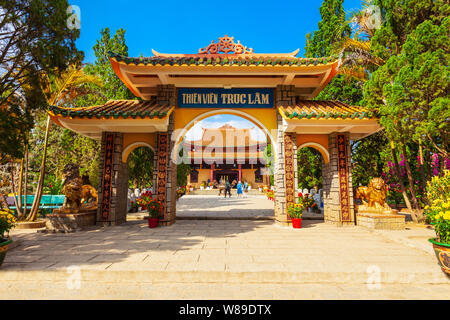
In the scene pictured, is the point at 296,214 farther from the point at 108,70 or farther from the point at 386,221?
the point at 108,70

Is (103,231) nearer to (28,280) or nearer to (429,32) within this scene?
(28,280)

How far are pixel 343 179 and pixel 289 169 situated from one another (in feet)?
5.92

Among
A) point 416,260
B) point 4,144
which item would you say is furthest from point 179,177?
point 416,260

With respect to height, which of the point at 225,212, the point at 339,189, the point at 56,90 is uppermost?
the point at 56,90

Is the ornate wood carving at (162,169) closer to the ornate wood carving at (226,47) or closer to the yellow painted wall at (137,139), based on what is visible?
the yellow painted wall at (137,139)

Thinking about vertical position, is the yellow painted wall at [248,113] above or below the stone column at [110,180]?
above

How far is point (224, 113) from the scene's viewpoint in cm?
748

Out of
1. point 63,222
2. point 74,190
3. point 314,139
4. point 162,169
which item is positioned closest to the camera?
point 63,222

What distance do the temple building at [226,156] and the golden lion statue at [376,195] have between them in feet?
70.8

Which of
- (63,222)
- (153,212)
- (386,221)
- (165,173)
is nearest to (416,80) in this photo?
(386,221)

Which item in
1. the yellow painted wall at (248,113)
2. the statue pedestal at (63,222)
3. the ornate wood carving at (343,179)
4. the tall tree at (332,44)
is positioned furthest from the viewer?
the tall tree at (332,44)

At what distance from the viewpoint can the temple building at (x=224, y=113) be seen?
6.38 m

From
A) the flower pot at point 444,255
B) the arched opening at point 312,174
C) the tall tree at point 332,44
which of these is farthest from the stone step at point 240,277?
the tall tree at point 332,44
